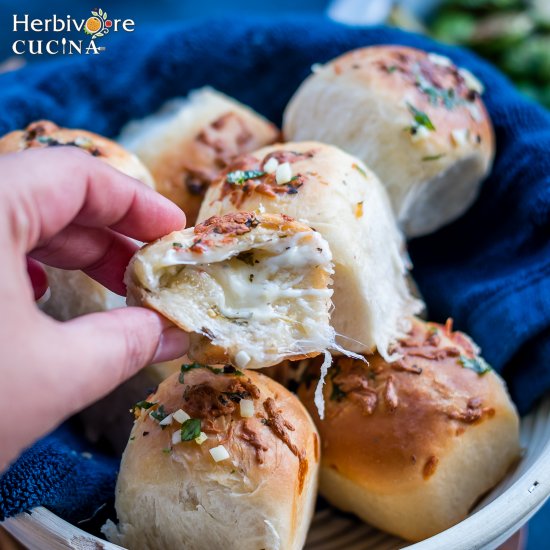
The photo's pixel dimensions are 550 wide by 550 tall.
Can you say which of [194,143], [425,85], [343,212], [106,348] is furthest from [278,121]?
[106,348]

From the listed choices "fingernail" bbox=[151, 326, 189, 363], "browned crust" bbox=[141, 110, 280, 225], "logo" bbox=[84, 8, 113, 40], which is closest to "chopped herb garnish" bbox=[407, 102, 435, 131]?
"browned crust" bbox=[141, 110, 280, 225]

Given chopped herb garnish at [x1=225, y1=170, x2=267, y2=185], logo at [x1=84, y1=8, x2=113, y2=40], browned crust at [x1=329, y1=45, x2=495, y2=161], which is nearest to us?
chopped herb garnish at [x1=225, y1=170, x2=267, y2=185]

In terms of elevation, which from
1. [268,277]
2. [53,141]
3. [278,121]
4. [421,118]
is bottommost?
[278,121]

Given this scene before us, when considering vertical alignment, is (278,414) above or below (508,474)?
above

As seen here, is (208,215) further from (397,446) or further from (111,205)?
(397,446)

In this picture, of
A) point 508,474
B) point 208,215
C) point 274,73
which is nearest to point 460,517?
point 508,474

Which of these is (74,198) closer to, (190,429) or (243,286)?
(243,286)

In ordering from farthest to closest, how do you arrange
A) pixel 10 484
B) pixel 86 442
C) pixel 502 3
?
pixel 502 3 → pixel 86 442 → pixel 10 484

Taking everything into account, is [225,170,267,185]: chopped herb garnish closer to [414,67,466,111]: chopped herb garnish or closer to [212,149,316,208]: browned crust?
[212,149,316,208]: browned crust
